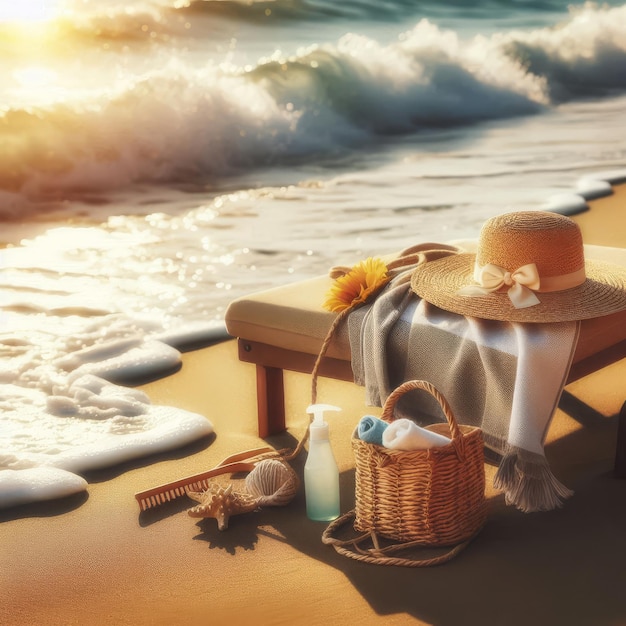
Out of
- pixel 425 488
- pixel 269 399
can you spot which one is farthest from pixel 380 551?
pixel 269 399

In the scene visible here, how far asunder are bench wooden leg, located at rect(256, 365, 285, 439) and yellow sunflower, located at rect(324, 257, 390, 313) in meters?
0.34

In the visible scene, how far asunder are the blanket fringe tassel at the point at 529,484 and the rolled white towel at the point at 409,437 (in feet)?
Answer: 0.68

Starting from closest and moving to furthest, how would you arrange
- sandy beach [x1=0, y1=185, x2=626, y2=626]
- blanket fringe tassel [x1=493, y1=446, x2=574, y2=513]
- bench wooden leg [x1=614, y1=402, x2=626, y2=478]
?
sandy beach [x1=0, y1=185, x2=626, y2=626] < blanket fringe tassel [x1=493, y1=446, x2=574, y2=513] < bench wooden leg [x1=614, y1=402, x2=626, y2=478]

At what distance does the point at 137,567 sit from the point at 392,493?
23.5 inches

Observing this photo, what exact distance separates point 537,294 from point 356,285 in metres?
0.48

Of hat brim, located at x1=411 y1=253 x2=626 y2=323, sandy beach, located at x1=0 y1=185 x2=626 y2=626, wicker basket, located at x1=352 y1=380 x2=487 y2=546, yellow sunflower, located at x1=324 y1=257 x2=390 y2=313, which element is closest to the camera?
sandy beach, located at x1=0 y1=185 x2=626 y2=626

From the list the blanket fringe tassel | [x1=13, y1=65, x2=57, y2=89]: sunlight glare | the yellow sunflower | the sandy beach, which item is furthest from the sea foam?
[x1=13, y1=65, x2=57, y2=89]: sunlight glare

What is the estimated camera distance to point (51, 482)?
8.73 feet

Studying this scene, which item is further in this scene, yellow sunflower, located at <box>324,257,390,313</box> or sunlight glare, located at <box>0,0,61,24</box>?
sunlight glare, located at <box>0,0,61,24</box>

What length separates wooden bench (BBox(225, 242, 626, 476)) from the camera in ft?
8.18

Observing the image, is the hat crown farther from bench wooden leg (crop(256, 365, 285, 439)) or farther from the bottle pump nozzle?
bench wooden leg (crop(256, 365, 285, 439))

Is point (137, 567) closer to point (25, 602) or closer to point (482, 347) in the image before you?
point (25, 602)

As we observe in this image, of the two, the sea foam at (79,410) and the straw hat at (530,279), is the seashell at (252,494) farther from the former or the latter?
the straw hat at (530,279)

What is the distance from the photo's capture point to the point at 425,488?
2141 millimetres
